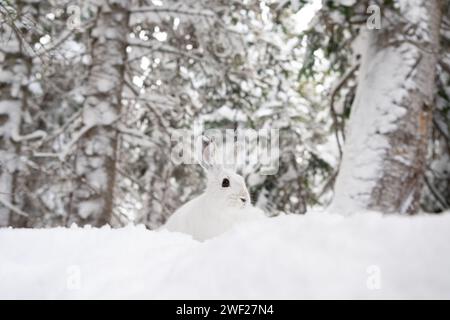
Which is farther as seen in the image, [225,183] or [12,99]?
[12,99]

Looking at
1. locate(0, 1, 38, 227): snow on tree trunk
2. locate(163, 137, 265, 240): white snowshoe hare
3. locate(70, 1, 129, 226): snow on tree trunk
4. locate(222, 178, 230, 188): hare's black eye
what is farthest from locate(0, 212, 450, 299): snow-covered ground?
locate(0, 1, 38, 227): snow on tree trunk

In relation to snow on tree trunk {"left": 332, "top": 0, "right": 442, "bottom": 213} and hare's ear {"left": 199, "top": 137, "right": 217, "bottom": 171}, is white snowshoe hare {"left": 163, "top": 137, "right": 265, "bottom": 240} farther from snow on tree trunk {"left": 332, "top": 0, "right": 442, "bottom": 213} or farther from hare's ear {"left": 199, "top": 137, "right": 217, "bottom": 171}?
snow on tree trunk {"left": 332, "top": 0, "right": 442, "bottom": 213}

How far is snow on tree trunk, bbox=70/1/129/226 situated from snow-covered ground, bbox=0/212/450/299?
3.81m

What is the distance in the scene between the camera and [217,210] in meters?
3.86

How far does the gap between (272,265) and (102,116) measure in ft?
16.6

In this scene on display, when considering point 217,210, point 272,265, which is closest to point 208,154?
point 217,210

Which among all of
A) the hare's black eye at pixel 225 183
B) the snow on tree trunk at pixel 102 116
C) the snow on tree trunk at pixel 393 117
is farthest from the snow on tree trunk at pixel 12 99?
the snow on tree trunk at pixel 393 117

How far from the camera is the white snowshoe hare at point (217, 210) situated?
3.73m

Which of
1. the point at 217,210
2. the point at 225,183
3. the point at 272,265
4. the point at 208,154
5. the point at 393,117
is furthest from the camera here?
the point at 208,154

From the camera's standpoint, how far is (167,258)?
7.10ft

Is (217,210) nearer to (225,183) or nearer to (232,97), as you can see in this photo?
(225,183)

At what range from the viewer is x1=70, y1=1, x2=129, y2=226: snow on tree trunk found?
6.13 meters
